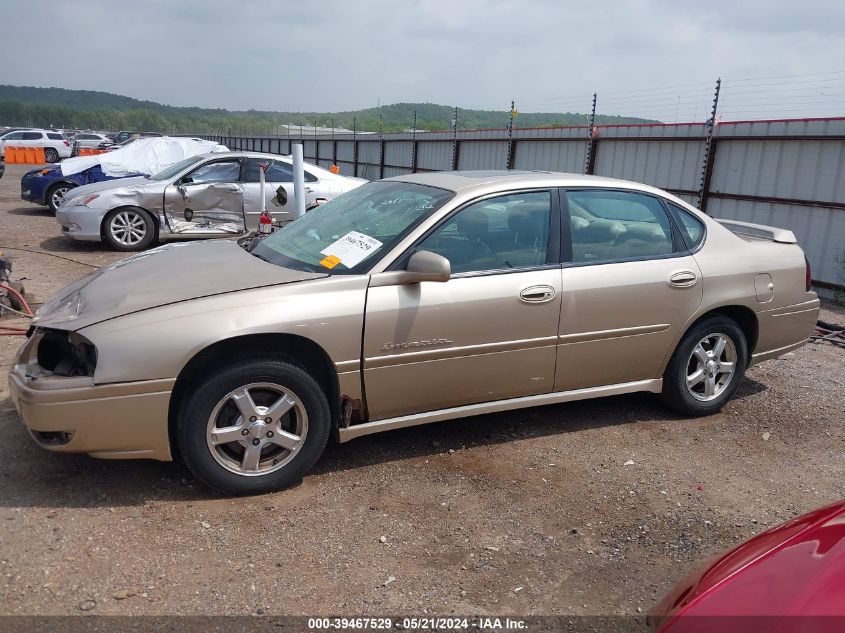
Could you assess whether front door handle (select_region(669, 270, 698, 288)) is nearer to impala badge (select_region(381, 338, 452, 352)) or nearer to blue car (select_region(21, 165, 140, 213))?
impala badge (select_region(381, 338, 452, 352))

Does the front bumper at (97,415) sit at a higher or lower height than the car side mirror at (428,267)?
lower

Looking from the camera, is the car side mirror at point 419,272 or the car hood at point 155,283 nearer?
the car hood at point 155,283

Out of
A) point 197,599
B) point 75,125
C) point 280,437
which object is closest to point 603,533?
point 280,437

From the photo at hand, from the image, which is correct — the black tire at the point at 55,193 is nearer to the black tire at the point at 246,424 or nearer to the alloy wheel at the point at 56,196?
the alloy wheel at the point at 56,196

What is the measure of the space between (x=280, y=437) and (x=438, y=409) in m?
0.91

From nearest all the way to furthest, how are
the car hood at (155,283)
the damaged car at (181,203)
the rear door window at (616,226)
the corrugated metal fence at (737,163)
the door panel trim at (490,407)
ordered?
the car hood at (155,283) < the door panel trim at (490,407) < the rear door window at (616,226) < the corrugated metal fence at (737,163) < the damaged car at (181,203)

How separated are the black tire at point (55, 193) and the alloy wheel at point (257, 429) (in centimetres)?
1265

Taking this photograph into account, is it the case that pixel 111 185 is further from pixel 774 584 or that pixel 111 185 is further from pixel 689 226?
pixel 774 584

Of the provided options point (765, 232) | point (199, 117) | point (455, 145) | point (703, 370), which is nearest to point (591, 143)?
point (455, 145)

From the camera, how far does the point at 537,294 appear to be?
3982mm

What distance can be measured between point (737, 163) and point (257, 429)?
9262 millimetres

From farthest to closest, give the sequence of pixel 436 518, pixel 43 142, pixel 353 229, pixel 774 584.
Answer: pixel 43 142, pixel 353 229, pixel 436 518, pixel 774 584

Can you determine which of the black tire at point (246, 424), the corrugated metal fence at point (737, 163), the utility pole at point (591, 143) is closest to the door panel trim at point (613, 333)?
the black tire at point (246, 424)

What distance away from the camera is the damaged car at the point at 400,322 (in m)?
3.28
